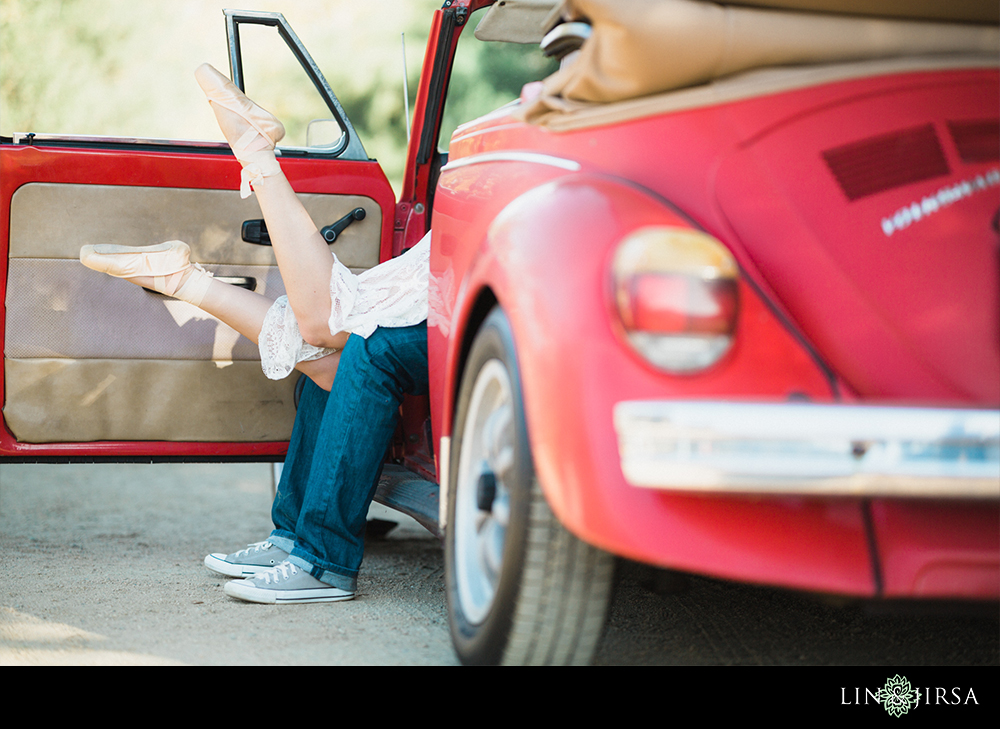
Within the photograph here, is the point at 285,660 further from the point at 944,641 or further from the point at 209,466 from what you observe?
the point at 209,466

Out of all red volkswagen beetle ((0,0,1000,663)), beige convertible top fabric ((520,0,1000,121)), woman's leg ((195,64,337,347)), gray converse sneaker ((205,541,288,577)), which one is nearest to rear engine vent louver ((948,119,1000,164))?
red volkswagen beetle ((0,0,1000,663))

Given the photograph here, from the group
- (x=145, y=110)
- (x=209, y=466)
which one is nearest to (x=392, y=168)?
(x=145, y=110)

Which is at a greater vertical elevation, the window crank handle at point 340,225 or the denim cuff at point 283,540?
the window crank handle at point 340,225

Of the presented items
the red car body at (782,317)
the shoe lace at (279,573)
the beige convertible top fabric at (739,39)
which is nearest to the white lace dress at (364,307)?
the shoe lace at (279,573)

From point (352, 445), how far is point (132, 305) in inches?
44.5

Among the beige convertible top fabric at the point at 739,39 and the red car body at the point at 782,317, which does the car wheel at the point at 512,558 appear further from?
the beige convertible top fabric at the point at 739,39

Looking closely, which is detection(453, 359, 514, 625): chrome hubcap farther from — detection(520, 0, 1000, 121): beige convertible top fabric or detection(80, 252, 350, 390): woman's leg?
detection(80, 252, 350, 390): woman's leg

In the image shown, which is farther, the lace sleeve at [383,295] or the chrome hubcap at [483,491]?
the lace sleeve at [383,295]

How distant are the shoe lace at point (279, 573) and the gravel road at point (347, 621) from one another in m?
0.08

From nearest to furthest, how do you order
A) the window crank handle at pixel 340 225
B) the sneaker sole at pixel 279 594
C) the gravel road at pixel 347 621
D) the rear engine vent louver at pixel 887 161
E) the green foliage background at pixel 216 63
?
the rear engine vent louver at pixel 887 161 → the gravel road at pixel 347 621 → the sneaker sole at pixel 279 594 → the window crank handle at pixel 340 225 → the green foliage background at pixel 216 63

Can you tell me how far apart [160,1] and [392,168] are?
4.70m

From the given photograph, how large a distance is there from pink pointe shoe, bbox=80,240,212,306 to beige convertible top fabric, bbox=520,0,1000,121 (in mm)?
1735

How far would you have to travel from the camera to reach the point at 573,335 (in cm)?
153

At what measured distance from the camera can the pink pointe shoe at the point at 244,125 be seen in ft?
9.66
